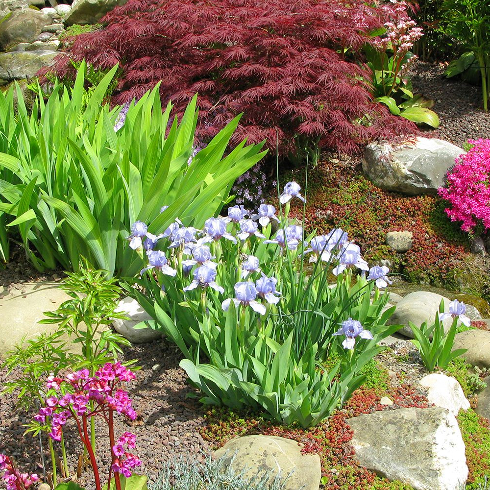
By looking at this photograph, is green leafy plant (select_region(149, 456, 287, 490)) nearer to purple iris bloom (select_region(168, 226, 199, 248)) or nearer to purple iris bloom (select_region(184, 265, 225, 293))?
purple iris bloom (select_region(184, 265, 225, 293))

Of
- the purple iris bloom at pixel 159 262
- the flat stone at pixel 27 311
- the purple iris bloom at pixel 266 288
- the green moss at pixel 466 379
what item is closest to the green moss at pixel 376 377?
the green moss at pixel 466 379

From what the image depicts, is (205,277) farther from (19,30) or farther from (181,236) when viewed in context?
(19,30)

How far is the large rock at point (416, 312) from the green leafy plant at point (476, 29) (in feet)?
12.0

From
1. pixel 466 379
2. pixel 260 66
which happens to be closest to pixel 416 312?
pixel 466 379

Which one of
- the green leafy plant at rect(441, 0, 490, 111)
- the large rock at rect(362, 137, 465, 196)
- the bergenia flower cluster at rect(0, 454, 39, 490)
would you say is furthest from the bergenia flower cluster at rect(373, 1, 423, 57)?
the bergenia flower cluster at rect(0, 454, 39, 490)

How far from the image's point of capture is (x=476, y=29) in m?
6.25

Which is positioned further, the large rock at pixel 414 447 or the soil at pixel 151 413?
the soil at pixel 151 413

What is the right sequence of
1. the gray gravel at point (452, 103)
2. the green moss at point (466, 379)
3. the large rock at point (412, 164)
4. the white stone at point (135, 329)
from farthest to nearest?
the gray gravel at point (452, 103) → the large rock at point (412, 164) → the white stone at point (135, 329) → the green moss at point (466, 379)

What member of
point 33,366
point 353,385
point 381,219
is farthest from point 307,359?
point 381,219

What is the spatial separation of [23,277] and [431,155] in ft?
11.6

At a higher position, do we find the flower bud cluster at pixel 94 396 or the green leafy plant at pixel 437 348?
the flower bud cluster at pixel 94 396

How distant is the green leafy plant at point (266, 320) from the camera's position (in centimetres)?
235

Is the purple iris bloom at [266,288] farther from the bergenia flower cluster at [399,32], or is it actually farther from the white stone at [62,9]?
the white stone at [62,9]

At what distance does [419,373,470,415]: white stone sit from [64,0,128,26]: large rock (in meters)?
8.82
